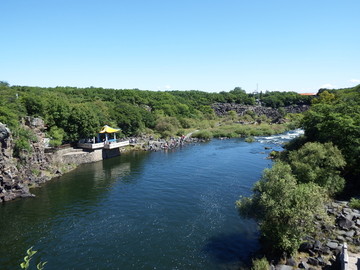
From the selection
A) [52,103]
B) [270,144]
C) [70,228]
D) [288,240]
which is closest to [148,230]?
[70,228]

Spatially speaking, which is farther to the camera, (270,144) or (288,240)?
(270,144)

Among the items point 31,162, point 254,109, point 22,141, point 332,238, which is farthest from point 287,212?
Answer: point 254,109

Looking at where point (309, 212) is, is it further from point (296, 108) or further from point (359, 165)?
point (296, 108)

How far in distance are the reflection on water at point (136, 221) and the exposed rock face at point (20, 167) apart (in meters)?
1.92

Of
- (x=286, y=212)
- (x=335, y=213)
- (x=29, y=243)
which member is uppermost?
(x=286, y=212)

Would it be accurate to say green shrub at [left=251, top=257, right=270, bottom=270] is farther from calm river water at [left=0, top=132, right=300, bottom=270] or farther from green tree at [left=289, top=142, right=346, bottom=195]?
green tree at [left=289, top=142, right=346, bottom=195]

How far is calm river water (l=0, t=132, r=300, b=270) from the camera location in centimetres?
2291

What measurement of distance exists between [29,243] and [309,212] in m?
24.7

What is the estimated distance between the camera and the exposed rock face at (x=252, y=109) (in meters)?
140

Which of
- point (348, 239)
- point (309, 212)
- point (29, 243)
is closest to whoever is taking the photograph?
point (309, 212)

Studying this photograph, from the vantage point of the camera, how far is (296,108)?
15150 centimetres

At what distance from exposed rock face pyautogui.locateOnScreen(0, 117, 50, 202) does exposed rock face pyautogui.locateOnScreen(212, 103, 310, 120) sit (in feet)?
337

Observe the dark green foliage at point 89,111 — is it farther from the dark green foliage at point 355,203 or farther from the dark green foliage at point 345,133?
the dark green foliage at point 355,203

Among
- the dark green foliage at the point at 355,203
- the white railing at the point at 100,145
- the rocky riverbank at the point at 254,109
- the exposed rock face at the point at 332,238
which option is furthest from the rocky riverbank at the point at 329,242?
the rocky riverbank at the point at 254,109
